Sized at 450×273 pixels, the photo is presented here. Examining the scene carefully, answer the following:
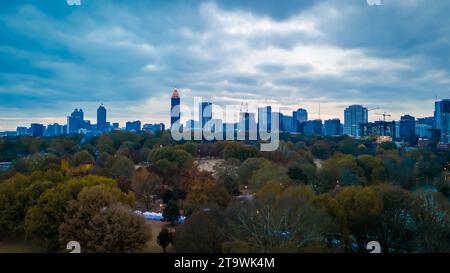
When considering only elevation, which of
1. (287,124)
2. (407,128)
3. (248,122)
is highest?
(287,124)

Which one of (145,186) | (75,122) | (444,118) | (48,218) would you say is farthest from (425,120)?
(48,218)

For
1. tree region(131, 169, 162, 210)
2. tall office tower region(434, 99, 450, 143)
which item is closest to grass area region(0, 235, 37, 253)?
tree region(131, 169, 162, 210)

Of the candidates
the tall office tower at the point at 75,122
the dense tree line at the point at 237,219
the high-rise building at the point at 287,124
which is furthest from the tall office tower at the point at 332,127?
the dense tree line at the point at 237,219

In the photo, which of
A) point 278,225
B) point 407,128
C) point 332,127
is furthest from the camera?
point 332,127

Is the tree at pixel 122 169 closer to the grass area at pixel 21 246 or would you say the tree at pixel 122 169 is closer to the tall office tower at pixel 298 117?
the grass area at pixel 21 246

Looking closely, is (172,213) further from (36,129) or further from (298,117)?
(298,117)
